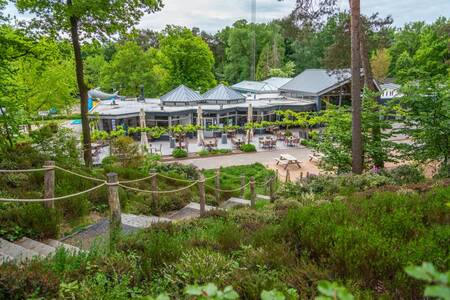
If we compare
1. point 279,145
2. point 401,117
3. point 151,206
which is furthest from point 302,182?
point 279,145

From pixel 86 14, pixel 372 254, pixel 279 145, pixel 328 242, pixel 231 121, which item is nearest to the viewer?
pixel 372 254

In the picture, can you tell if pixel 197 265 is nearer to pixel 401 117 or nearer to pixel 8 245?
pixel 8 245

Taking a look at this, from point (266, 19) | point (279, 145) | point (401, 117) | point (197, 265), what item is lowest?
point (279, 145)

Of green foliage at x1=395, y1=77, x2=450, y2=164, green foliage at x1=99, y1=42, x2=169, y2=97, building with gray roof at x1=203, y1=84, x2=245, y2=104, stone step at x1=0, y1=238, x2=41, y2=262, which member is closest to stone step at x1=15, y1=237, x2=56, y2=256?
stone step at x1=0, y1=238, x2=41, y2=262

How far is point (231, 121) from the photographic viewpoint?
27531mm

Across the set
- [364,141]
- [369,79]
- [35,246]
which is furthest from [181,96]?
[35,246]

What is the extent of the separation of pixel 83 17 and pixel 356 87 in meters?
7.89

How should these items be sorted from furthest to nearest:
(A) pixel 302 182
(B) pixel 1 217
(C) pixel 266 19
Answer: (C) pixel 266 19 < (A) pixel 302 182 < (B) pixel 1 217

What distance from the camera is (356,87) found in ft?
32.7

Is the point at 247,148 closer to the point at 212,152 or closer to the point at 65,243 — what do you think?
the point at 212,152

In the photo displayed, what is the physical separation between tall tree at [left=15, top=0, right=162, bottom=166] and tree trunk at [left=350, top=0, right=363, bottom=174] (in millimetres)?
5463

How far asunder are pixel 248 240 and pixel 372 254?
1526mm

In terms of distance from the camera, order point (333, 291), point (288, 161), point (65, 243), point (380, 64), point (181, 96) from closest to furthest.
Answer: point (333, 291)
point (65, 243)
point (288, 161)
point (181, 96)
point (380, 64)

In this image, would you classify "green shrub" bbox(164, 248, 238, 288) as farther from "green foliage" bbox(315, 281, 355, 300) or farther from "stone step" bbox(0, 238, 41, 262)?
"stone step" bbox(0, 238, 41, 262)
